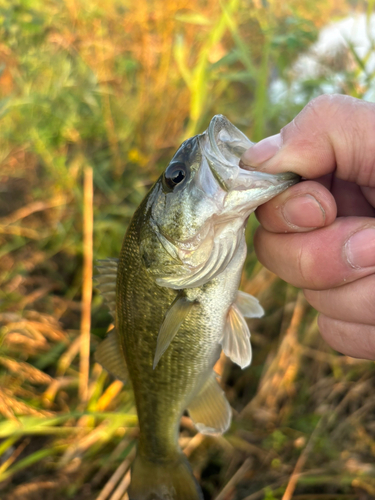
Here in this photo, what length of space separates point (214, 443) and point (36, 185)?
2.58 metres

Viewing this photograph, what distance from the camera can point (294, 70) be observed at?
3.36 metres

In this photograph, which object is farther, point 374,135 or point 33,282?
point 33,282

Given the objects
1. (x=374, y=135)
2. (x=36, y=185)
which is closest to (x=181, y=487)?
(x=374, y=135)

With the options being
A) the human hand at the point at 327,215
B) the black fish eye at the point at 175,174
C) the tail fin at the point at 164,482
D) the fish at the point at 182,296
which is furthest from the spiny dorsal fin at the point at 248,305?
the tail fin at the point at 164,482

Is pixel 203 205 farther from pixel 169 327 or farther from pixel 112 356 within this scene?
pixel 112 356

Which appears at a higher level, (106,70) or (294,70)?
(106,70)

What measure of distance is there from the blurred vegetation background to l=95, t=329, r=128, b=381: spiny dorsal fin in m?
0.38

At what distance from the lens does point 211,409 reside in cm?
151

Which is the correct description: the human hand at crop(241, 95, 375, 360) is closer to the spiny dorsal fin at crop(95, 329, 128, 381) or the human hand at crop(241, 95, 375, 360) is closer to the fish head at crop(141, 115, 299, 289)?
the fish head at crop(141, 115, 299, 289)

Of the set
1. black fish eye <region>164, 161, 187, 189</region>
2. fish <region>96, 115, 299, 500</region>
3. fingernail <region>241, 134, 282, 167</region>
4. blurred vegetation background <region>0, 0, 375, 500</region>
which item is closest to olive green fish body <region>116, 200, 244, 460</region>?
fish <region>96, 115, 299, 500</region>

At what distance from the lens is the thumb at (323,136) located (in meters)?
1.16

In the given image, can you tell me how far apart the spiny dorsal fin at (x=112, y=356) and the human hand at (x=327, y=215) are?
0.79m

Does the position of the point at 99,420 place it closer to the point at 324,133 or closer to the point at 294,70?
the point at 324,133

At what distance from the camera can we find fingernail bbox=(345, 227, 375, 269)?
1162 millimetres
